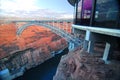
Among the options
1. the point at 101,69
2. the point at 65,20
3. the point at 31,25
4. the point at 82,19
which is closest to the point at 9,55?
the point at 31,25

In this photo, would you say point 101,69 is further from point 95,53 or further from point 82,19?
point 82,19

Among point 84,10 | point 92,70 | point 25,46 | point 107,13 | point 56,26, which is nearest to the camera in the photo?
point 107,13

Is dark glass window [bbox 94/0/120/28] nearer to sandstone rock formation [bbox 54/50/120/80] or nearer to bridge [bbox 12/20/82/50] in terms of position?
sandstone rock formation [bbox 54/50/120/80]

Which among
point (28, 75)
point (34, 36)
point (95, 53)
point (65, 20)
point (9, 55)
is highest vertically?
point (65, 20)

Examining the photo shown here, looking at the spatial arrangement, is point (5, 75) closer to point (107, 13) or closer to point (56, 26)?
point (56, 26)

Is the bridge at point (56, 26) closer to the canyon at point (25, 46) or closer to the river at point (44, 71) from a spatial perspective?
the canyon at point (25, 46)

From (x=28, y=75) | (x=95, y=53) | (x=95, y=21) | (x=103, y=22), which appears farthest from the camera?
(x=28, y=75)

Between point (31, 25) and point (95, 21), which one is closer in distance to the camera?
point (95, 21)

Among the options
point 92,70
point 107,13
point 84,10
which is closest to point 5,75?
point 84,10
